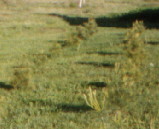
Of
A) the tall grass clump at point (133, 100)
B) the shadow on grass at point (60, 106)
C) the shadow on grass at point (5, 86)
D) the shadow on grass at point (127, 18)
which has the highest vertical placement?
the shadow on grass at point (127, 18)

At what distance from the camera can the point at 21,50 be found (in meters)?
14.6

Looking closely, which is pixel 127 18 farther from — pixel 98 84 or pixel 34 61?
pixel 98 84

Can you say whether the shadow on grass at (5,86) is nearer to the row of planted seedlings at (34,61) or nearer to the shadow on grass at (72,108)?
the row of planted seedlings at (34,61)

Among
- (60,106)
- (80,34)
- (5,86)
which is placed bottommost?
(5,86)

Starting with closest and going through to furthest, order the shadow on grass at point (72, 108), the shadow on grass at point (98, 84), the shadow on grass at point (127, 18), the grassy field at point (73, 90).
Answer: the grassy field at point (73, 90) < the shadow on grass at point (72, 108) < the shadow on grass at point (98, 84) < the shadow on grass at point (127, 18)

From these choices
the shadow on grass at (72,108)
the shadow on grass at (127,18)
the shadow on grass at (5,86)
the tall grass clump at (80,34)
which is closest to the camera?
the shadow on grass at (72,108)

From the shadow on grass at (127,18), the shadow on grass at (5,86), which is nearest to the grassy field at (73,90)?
the shadow on grass at (5,86)

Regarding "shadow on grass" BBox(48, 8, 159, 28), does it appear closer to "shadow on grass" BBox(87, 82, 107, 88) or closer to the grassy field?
the grassy field

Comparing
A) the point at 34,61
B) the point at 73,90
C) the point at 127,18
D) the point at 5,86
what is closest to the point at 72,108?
the point at 73,90

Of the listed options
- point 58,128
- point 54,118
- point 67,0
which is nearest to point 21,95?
point 54,118

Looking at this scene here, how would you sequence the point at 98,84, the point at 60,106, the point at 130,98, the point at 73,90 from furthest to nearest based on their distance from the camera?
1. the point at 98,84
2. the point at 73,90
3. the point at 60,106
4. the point at 130,98

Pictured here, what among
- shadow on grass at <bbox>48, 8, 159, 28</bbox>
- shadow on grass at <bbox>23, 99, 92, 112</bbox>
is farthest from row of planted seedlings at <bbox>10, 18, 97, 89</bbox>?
shadow on grass at <bbox>48, 8, 159, 28</bbox>

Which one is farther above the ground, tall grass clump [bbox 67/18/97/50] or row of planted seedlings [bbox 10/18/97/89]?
tall grass clump [bbox 67/18/97/50]

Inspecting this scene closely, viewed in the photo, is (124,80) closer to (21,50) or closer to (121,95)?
(121,95)
